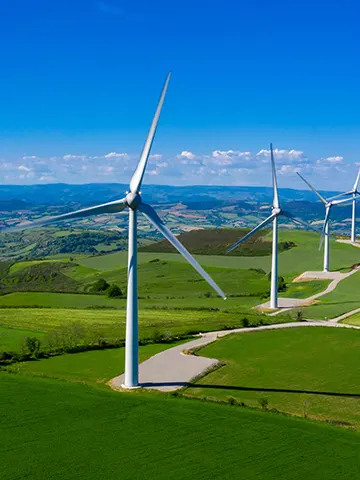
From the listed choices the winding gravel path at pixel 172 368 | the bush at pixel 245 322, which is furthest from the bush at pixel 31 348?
the bush at pixel 245 322

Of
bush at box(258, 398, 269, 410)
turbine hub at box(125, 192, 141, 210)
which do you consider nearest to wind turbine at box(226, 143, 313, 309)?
turbine hub at box(125, 192, 141, 210)

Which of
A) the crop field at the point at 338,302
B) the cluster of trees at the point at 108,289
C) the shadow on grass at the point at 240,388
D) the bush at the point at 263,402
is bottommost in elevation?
the cluster of trees at the point at 108,289

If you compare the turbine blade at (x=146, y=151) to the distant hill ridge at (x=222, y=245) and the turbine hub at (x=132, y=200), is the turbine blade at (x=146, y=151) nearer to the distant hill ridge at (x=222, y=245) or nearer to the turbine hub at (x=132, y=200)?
the turbine hub at (x=132, y=200)

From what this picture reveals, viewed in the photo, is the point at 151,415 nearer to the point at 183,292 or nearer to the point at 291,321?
the point at 291,321

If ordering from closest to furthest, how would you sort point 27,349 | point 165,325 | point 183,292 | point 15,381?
point 15,381 → point 27,349 → point 165,325 → point 183,292

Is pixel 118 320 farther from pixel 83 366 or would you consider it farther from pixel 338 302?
pixel 338 302

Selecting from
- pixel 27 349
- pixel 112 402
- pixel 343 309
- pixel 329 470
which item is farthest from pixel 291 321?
pixel 329 470

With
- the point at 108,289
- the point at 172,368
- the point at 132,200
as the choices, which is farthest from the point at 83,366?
the point at 108,289
